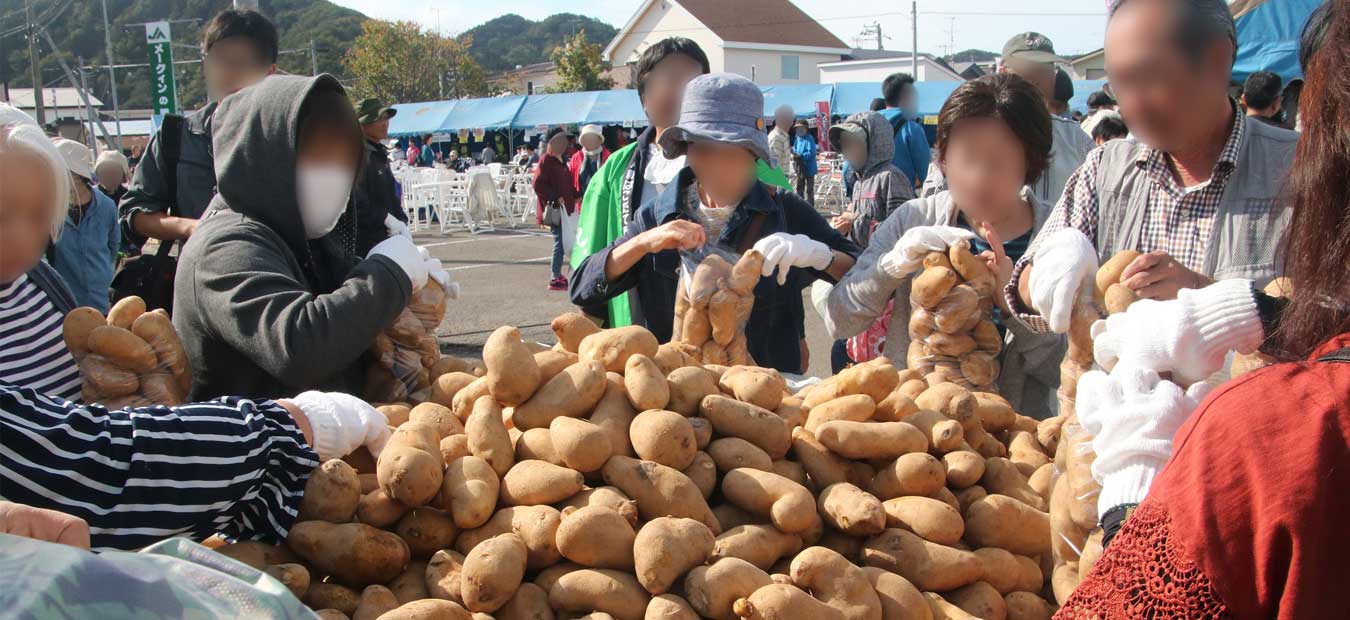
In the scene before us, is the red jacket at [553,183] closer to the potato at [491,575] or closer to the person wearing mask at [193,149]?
the person wearing mask at [193,149]

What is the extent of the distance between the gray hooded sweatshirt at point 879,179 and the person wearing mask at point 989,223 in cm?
270

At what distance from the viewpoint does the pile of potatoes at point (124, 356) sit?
2.05 metres

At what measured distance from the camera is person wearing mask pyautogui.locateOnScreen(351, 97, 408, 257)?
3307 mm

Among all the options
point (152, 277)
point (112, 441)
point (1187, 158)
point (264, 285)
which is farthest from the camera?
point (152, 277)

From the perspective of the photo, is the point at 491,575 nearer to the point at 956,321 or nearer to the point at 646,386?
the point at 646,386

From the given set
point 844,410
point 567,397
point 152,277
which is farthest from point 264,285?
point 152,277

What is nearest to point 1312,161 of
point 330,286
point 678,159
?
point 330,286

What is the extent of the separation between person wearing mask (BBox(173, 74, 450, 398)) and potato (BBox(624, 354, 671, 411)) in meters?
0.68

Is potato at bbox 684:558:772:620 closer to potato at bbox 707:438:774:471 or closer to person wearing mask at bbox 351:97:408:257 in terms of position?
potato at bbox 707:438:774:471

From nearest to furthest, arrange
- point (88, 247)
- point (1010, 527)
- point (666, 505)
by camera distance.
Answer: point (666, 505) < point (1010, 527) < point (88, 247)

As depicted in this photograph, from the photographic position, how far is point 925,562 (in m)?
1.79

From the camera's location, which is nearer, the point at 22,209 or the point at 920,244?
the point at 22,209

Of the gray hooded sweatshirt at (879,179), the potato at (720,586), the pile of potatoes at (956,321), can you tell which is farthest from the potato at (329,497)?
the gray hooded sweatshirt at (879,179)

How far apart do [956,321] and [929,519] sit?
2.87 feet
